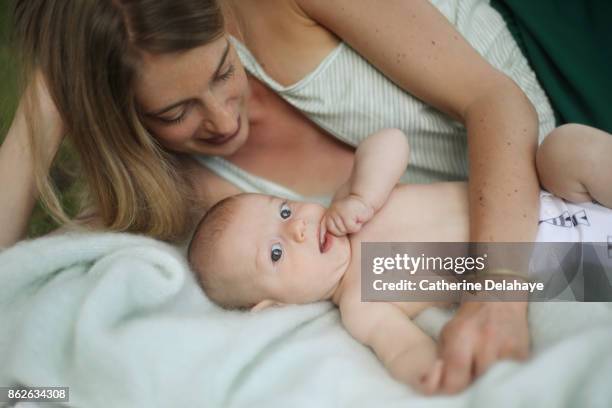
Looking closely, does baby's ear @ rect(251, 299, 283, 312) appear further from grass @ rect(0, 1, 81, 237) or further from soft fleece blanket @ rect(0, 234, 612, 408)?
grass @ rect(0, 1, 81, 237)

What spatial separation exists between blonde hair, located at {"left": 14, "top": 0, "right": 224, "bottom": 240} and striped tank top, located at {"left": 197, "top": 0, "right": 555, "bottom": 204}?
0.76ft

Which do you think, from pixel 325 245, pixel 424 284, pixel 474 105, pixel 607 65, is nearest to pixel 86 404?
pixel 325 245

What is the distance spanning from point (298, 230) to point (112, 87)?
1.32ft

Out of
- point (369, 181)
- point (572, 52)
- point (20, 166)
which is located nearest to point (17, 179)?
point (20, 166)

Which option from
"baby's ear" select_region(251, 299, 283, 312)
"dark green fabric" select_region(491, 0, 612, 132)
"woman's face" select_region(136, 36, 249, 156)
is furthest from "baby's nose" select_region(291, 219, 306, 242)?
"dark green fabric" select_region(491, 0, 612, 132)

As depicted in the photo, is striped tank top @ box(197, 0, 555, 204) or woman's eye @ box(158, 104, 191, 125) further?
striped tank top @ box(197, 0, 555, 204)

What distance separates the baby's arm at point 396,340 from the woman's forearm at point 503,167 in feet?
0.64

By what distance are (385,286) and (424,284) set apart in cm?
7

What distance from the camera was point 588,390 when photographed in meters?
0.71

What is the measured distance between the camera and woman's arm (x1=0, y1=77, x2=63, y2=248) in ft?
4.10

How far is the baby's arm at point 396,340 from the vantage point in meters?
0.88

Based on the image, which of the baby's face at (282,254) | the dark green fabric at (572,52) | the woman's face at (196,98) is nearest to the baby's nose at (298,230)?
the baby's face at (282,254)

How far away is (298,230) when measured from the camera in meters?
1.10

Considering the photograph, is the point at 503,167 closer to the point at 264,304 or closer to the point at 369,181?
the point at 369,181
